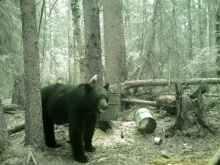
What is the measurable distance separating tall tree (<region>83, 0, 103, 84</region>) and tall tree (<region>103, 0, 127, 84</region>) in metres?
3.09

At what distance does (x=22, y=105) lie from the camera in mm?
12141

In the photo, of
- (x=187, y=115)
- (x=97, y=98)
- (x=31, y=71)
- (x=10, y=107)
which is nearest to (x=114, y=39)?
(x=187, y=115)

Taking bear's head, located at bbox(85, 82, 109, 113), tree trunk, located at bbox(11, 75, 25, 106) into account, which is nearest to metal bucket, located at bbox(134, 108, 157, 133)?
bear's head, located at bbox(85, 82, 109, 113)

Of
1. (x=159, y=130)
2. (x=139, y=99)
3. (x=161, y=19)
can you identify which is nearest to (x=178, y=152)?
(x=159, y=130)

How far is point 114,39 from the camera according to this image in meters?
10.7

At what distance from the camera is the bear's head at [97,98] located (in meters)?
5.53

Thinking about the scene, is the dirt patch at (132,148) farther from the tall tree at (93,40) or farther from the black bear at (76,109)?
the tall tree at (93,40)

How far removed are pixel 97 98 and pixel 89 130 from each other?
945mm

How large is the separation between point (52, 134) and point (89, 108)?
4.49ft

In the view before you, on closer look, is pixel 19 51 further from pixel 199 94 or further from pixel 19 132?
pixel 199 94

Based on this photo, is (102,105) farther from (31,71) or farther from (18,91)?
(18,91)

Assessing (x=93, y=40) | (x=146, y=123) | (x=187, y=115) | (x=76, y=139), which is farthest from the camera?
(x=93, y=40)

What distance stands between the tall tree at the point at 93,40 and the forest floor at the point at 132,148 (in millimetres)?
1625

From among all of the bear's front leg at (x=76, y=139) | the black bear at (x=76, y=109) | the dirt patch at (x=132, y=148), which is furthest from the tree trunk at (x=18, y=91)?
the bear's front leg at (x=76, y=139)
